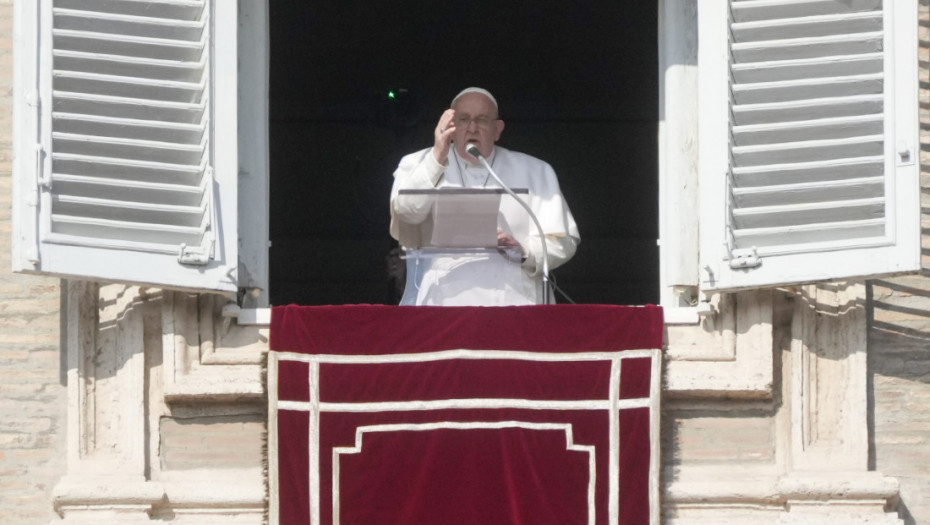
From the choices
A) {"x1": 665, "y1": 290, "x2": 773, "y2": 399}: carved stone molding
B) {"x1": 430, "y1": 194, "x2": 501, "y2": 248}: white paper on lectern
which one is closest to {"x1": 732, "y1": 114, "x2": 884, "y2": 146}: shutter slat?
{"x1": 665, "y1": 290, "x2": 773, "y2": 399}: carved stone molding

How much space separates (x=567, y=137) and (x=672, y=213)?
4619 mm

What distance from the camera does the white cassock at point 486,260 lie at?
8.45 m

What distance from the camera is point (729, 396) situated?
812 cm

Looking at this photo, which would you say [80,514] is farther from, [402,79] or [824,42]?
[402,79]

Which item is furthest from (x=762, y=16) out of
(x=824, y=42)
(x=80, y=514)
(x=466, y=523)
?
(x=80, y=514)

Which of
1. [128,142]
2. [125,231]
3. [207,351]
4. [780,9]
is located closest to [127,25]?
[128,142]

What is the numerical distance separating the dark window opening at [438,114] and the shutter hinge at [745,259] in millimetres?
4562

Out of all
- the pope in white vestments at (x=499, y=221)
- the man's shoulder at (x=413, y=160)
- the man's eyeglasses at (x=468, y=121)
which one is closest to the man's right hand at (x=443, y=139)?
the pope in white vestments at (x=499, y=221)

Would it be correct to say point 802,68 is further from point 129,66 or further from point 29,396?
point 29,396

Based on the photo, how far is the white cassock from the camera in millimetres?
8445

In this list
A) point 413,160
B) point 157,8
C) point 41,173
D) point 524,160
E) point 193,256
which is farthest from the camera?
point 524,160

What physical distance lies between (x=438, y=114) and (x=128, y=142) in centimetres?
474

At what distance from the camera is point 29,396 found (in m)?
8.24

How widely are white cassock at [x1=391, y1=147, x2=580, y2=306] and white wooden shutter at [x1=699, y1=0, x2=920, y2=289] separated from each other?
28.6 inches
